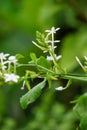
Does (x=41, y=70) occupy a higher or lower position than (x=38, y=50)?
lower

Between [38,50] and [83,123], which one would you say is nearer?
[83,123]

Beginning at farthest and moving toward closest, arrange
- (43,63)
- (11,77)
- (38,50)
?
(38,50)
(43,63)
(11,77)

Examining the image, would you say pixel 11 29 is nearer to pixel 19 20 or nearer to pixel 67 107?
pixel 19 20

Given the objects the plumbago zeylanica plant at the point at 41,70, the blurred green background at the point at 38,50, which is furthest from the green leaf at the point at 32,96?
the blurred green background at the point at 38,50

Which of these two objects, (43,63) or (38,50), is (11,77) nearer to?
(43,63)

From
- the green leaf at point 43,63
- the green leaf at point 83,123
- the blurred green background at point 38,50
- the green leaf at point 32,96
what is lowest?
the green leaf at point 83,123

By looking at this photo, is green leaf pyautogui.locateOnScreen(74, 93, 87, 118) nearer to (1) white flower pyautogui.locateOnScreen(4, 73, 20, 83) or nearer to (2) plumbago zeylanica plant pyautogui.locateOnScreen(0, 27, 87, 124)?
(2) plumbago zeylanica plant pyautogui.locateOnScreen(0, 27, 87, 124)

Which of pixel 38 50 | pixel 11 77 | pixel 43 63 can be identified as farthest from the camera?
pixel 38 50

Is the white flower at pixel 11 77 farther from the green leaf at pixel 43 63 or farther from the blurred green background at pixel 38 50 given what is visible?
the blurred green background at pixel 38 50

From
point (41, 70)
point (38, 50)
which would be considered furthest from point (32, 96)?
point (38, 50)
